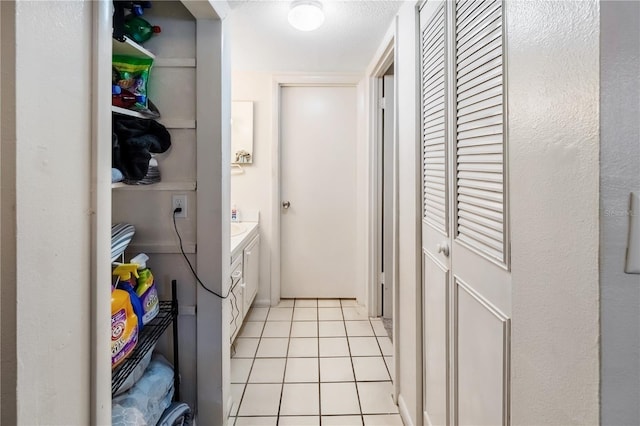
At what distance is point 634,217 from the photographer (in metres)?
0.52

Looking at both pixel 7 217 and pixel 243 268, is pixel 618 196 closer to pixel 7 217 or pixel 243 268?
pixel 7 217

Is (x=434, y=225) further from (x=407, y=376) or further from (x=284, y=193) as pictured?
(x=284, y=193)

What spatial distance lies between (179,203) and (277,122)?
1853 millimetres

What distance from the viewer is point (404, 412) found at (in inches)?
71.8

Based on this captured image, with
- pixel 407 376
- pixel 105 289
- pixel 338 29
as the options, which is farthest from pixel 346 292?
pixel 105 289

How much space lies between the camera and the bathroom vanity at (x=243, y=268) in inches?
92.4

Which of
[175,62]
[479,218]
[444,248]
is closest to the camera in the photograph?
[479,218]

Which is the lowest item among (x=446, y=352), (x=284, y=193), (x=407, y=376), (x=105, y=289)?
(x=407, y=376)

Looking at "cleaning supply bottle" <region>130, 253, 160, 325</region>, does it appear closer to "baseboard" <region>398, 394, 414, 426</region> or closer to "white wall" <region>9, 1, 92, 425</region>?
"white wall" <region>9, 1, 92, 425</region>

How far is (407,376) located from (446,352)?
1.82 ft

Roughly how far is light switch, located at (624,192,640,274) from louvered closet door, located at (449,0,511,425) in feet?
1.28

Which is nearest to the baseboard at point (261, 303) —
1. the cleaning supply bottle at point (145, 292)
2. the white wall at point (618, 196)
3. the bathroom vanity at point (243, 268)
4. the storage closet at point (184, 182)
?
the bathroom vanity at point (243, 268)

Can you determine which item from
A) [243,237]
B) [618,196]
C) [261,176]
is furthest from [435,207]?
[261,176]

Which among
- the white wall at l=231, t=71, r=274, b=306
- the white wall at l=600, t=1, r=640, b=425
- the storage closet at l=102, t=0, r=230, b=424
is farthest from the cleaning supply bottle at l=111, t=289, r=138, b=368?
the white wall at l=231, t=71, r=274, b=306
